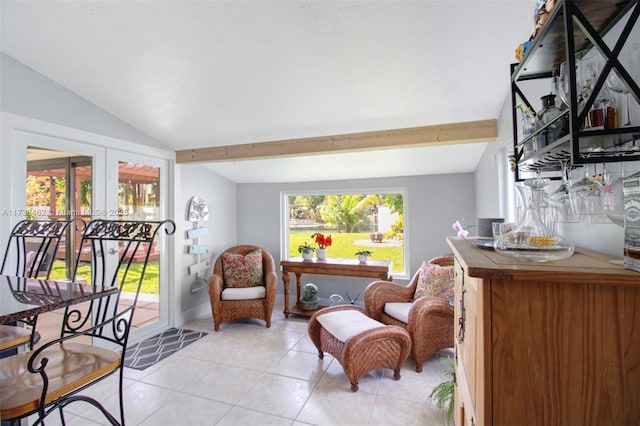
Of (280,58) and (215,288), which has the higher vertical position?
(280,58)

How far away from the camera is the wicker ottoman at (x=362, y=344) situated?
2.36 metres

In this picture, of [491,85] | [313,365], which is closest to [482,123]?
[491,85]

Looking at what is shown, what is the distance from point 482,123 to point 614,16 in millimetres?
1939

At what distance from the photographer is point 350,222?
15.2 feet

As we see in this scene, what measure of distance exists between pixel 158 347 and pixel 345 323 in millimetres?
2045

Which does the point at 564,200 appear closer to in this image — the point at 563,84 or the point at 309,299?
the point at 563,84

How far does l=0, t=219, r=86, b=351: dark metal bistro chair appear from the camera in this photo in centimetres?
143

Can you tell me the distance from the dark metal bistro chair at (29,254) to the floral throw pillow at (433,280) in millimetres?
2820

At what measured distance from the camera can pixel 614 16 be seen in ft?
2.38

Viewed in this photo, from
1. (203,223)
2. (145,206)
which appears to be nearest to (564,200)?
(145,206)

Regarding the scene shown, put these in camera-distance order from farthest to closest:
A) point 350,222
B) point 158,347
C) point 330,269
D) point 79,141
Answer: point 350,222, point 330,269, point 158,347, point 79,141

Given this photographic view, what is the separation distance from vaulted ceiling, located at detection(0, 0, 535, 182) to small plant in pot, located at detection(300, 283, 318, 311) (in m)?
2.06

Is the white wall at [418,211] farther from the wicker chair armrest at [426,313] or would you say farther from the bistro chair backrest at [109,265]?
the bistro chair backrest at [109,265]

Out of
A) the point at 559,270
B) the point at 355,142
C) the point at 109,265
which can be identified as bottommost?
the point at 109,265
